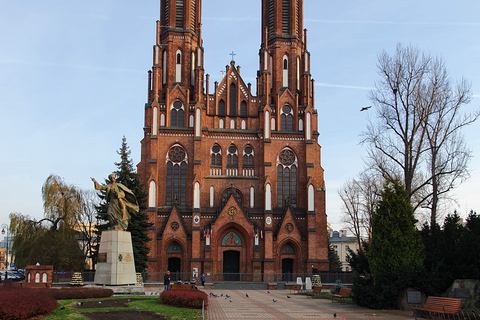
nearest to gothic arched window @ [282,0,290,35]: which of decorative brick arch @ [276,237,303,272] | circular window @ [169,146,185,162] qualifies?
circular window @ [169,146,185,162]

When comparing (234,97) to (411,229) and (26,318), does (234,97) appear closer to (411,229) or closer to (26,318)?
(411,229)

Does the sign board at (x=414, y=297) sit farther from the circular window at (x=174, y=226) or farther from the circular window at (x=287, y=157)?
the circular window at (x=287, y=157)

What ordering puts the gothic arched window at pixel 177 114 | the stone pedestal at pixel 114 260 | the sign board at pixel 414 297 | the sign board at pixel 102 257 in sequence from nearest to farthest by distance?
the sign board at pixel 414 297
the stone pedestal at pixel 114 260
the sign board at pixel 102 257
the gothic arched window at pixel 177 114

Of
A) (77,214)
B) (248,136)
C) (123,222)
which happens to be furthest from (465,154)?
(77,214)

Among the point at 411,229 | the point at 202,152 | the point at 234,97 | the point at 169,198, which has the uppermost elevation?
the point at 234,97

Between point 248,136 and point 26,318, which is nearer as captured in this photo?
point 26,318

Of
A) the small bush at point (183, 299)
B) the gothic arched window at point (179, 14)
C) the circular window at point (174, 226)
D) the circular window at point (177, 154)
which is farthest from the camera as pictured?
the gothic arched window at point (179, 14)

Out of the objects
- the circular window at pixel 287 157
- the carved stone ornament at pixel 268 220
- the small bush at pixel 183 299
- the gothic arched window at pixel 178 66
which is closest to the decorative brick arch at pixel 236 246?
the carved stone ornament at pixel 268 220

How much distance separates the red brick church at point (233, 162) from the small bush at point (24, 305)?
111ft

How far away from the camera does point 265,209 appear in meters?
51.7

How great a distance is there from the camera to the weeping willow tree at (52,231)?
144 ft

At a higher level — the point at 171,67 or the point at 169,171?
the point at 171,67

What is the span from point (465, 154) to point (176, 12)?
1507 inches

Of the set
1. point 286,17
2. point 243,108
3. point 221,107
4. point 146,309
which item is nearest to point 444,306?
point 146,309
